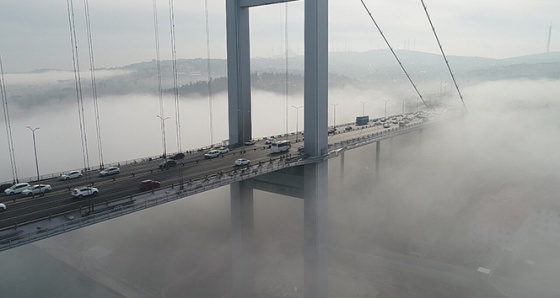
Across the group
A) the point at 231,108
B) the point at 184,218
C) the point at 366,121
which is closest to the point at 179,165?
the point at 231,108

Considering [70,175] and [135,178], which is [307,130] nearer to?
[135,178]

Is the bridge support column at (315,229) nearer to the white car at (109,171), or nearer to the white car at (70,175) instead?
the white car at (109,171)

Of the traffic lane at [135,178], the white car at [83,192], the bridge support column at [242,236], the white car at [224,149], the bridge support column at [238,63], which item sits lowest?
the bridge support column at [242,236]

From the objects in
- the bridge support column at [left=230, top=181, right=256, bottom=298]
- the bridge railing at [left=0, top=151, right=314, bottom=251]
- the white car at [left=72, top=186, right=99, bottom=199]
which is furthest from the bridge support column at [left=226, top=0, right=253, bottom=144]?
the white car at [left=72, top=186, right=99, bottom=199]

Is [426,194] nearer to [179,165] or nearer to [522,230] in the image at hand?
[522,230]

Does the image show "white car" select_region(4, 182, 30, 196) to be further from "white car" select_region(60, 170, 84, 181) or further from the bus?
the bus

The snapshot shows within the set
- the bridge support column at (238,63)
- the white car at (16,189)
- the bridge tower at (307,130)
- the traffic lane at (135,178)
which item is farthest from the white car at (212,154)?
the white car at (16,189)
